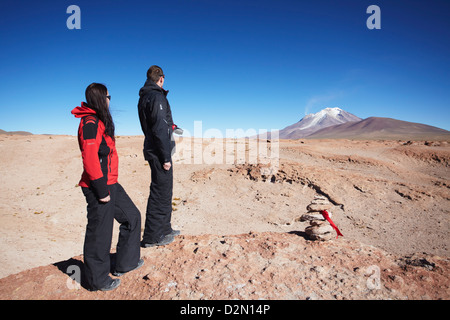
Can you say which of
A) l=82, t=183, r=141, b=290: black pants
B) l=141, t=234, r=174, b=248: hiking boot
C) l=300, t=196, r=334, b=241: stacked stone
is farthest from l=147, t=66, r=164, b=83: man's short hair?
l=300, t=196, r=334, b=241: stacked stone

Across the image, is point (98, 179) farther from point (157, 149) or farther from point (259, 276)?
point (259, 276)

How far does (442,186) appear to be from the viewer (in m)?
8.57

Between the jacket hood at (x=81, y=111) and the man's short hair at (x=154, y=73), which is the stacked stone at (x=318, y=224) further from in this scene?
the jacket hood at (x=81, y=111)

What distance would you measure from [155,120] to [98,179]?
142 cm

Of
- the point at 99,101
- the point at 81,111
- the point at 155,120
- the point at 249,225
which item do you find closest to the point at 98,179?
the point at 81,111

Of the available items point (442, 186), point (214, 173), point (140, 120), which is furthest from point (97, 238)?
point (442, 186)

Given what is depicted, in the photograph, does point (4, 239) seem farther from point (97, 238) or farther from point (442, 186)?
point (442, 186)

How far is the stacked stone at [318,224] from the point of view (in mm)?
4156

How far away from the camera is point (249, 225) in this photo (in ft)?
23.3

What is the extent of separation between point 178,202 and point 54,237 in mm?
3971

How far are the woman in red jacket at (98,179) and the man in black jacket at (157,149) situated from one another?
873 millimetres

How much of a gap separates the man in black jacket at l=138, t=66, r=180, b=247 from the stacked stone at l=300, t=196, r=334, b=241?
263cm

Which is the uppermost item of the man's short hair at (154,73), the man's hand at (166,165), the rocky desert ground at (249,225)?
the man's short hair at (154,73)

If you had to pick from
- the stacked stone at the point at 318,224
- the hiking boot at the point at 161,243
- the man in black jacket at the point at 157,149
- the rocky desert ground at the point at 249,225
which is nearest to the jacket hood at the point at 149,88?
the man in black jacket at the point at 157,149
